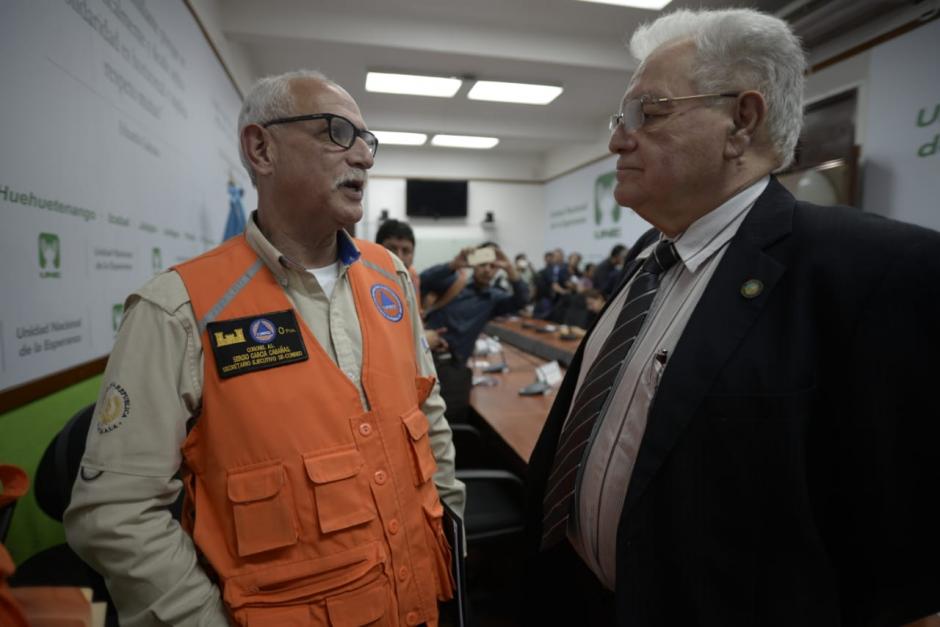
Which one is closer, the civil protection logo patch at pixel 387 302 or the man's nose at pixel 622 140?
the man's nose at pixel 622 140

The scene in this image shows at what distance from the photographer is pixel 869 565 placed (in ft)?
2.61

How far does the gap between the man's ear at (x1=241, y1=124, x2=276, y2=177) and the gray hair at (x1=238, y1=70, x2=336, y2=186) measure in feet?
0.05

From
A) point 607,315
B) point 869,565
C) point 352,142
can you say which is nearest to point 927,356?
point 869,565

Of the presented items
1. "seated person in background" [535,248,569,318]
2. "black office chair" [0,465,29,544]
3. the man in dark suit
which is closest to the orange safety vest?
"black office chair" [0,465,29,544]

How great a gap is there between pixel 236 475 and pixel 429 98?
7.00 metres

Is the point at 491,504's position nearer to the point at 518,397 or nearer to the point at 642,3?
the point at 518,397

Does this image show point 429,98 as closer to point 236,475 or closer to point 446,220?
point 446,220

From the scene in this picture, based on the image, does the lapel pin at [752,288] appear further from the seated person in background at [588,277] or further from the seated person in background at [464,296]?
the seated person in background at [588,277]

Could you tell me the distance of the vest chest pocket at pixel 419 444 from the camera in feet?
3.67

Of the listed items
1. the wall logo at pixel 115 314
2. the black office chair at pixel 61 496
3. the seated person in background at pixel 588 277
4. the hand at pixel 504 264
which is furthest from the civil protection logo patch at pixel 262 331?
the seated person in background at pixel 588 277

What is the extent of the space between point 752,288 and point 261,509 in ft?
3.36

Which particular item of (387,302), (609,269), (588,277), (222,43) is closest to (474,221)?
(588,277)

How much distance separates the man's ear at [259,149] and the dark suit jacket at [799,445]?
1.02 m

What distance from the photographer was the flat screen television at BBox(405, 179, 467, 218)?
10508 mm
